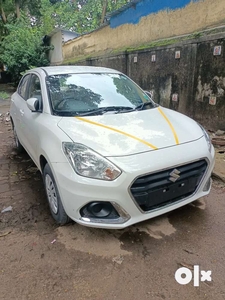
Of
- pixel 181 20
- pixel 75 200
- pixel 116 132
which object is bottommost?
pixel 75 200

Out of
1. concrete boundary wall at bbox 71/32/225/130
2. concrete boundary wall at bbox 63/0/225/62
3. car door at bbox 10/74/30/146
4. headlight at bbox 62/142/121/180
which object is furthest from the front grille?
concrete boundary wall at bbox 63/0/225/62

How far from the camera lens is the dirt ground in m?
1.81

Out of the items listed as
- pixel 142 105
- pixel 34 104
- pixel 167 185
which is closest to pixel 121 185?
pixel 167 185

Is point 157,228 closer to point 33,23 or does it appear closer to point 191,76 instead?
point 191,76

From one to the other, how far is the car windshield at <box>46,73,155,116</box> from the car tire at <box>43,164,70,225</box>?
0.69 metres

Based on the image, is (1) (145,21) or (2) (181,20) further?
(1) (145,21)

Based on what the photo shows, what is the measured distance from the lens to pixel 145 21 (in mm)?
7090

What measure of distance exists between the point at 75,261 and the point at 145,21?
703cm

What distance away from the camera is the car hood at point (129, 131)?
214 cm

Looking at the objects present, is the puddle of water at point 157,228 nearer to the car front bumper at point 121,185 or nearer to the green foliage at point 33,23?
the car front bumper at point 121,185

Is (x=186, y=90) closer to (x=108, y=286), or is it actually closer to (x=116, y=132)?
(x=116, y=132)

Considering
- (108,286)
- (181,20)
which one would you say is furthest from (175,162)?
(181,20)

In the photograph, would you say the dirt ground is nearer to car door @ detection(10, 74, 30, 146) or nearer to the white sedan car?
the white sedan car

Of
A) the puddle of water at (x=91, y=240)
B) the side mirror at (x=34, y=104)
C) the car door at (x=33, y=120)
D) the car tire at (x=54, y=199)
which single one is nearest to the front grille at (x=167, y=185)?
the puddle of water at (x=91, y=240)
